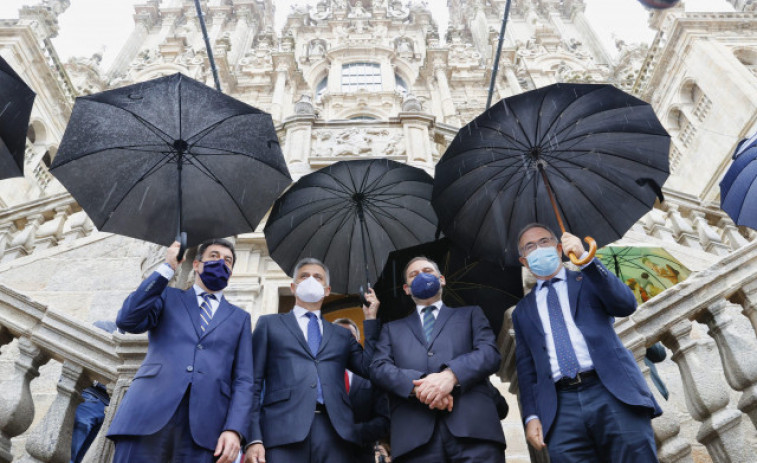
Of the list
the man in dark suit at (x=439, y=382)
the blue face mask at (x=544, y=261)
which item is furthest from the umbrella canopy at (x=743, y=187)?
the man in dark suit at (x=439, y=382)

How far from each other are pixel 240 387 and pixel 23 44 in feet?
46.3

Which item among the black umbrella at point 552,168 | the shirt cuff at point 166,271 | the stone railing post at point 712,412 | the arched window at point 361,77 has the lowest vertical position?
the stone railing post at point 712,412

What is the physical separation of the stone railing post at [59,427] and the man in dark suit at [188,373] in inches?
27.3

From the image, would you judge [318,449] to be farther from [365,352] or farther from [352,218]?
[352,218]

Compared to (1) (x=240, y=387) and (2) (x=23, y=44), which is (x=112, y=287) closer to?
(1) (x=240, y=387)

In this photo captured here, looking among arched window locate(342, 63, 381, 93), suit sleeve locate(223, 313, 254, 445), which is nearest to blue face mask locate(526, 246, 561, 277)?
suit sleeve locate(223, 313, 254, 445)

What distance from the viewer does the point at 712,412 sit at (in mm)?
2936

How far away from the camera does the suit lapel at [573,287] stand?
2.90 m

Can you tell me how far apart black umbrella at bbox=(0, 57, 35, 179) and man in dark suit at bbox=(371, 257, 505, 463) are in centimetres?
309

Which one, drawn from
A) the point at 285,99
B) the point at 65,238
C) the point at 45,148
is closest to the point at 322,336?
the point at 65,238

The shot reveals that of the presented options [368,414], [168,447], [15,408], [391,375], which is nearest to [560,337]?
[391,375]

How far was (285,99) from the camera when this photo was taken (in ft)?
57.8

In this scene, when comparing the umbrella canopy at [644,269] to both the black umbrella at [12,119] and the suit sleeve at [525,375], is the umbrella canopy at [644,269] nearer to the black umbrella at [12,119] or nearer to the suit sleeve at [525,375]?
the suit sleeve at [525,375]

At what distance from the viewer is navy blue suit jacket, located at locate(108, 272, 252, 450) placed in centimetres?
255
